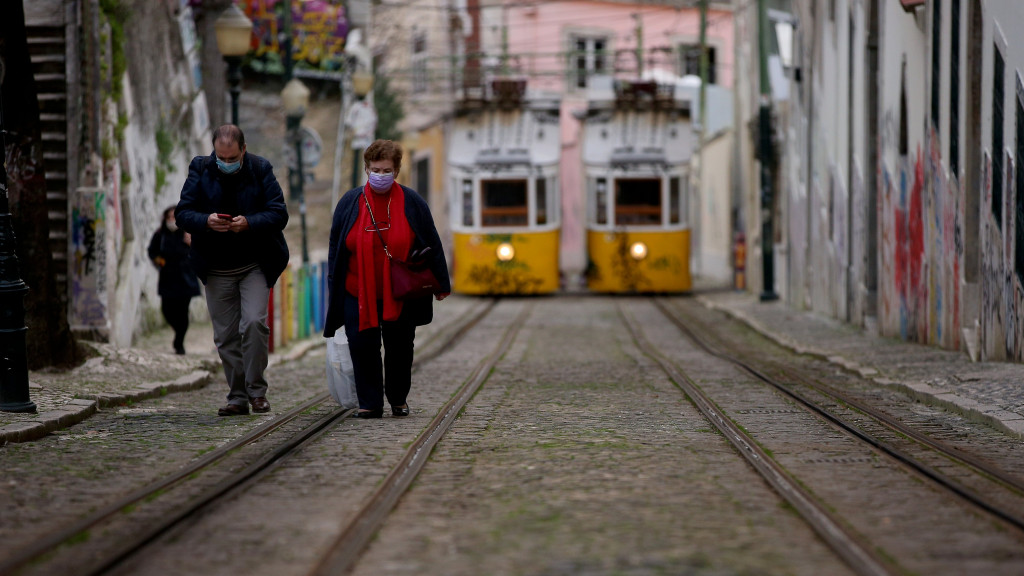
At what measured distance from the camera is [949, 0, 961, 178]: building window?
44.3 ft

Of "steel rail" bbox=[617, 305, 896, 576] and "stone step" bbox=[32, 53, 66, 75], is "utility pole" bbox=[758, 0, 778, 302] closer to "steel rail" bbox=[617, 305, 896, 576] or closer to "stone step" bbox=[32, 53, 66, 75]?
"stone step" bbox=[32, 53, 66, 75]

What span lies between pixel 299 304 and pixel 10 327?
29.1 feet

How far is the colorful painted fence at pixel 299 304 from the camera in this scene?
16.2m

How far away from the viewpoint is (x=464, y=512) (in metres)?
5.68

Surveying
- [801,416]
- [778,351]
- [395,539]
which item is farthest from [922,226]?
[395,539]

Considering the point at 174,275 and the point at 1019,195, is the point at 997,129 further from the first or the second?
the point at 174,275

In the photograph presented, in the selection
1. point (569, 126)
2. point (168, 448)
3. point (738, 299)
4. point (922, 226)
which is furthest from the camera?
point (569, 126)

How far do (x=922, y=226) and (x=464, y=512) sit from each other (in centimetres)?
Result: 1064

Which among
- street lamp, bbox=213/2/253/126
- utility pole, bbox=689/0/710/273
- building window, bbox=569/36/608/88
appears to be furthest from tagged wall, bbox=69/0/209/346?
building window, bbox=569/36/608/88

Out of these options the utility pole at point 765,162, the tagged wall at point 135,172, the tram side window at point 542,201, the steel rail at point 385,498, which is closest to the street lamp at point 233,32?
the tagged wall at point 135,172

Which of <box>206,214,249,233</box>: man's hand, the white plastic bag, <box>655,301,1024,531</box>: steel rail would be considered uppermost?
<box>206,214,249,233</box>: man's hand

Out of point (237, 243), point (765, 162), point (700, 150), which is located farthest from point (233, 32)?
point (700, 150)

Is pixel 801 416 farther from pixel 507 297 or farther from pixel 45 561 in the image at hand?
pixel 507 297

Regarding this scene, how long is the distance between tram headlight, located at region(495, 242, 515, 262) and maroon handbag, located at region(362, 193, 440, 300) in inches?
768
